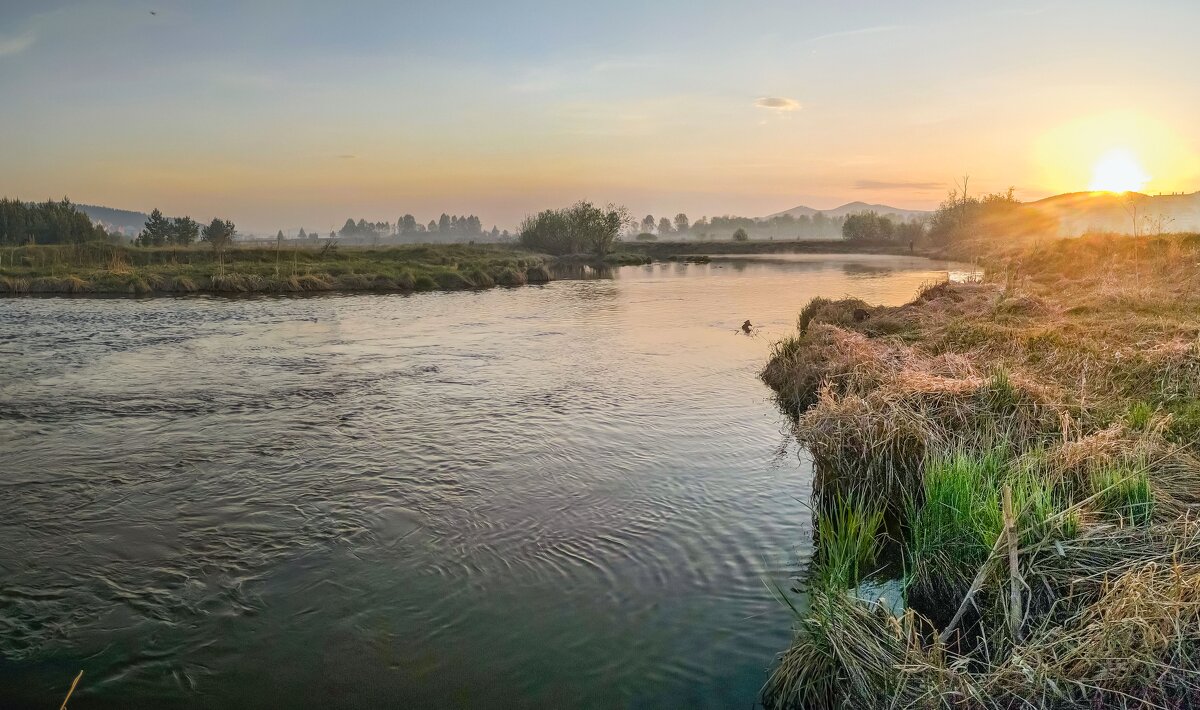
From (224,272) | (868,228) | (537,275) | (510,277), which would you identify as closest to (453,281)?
(510,277)

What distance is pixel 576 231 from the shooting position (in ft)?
334

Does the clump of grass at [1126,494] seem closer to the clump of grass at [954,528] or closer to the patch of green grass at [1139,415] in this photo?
the clump of grass at [954,528]

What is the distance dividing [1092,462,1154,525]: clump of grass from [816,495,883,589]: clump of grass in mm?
1818

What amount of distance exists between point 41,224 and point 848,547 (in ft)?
268

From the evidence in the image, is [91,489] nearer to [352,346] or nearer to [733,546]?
[733,546]

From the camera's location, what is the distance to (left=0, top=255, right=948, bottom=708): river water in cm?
636

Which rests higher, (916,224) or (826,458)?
(916,224)

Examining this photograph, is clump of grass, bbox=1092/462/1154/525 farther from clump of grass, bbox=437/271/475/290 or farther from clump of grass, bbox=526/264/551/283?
clump of grass, bbox=526/264/551/283

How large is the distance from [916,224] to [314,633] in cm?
14301

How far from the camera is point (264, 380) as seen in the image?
59.8 feet

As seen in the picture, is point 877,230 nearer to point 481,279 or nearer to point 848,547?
point 481,279

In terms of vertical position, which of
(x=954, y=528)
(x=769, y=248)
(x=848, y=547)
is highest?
(x=769, y=248)

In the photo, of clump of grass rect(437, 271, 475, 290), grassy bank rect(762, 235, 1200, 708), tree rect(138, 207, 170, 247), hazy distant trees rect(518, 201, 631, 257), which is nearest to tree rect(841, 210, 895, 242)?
hazy distant trees rect(518, 201, 631, 257)

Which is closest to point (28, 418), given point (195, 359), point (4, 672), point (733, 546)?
point (195, 359)
